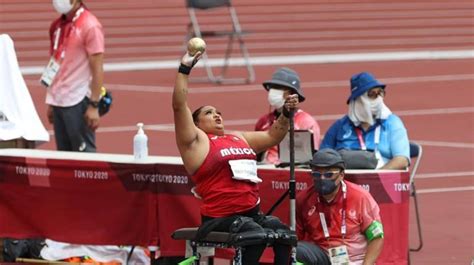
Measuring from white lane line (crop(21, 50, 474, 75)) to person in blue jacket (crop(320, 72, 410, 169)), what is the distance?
476 inches

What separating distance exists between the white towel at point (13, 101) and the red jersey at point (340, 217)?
8.32 ft

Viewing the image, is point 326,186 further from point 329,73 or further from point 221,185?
point 329,73

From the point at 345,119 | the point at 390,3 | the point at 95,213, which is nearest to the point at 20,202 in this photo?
the point at 95,213

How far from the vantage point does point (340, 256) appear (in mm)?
9430

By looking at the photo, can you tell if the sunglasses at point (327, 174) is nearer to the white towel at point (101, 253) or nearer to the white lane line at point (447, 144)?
the white towel at point (101, 253)

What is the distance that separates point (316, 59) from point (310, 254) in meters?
14.7

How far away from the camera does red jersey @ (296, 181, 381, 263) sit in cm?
939

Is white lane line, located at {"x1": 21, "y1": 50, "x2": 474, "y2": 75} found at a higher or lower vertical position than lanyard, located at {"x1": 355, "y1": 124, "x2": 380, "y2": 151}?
higher

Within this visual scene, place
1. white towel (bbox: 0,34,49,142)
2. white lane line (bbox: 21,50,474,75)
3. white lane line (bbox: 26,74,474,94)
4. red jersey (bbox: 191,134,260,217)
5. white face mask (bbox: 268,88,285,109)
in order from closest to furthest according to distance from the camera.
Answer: red jersey (bbox: 191,134,260,217) < white face mask (bbox: 268,88,285,109) < white towel (bbox: 0,34,49,142) < white lane line (bbox: 26,74,474,94) < white lane line (bbox: 21,50,474,75)

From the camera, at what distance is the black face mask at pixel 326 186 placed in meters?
9.34

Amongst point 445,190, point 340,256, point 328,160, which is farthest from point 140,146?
point 445,190

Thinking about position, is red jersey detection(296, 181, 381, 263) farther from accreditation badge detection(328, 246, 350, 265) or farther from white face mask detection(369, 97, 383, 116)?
white face mask detection(369, 97, 383, 116)

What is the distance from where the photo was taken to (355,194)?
941cm

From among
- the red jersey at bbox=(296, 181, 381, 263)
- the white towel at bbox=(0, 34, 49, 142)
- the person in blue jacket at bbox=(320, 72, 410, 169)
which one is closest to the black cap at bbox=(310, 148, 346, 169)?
the red jersey at bbox=(296, 181, 381, 263)
